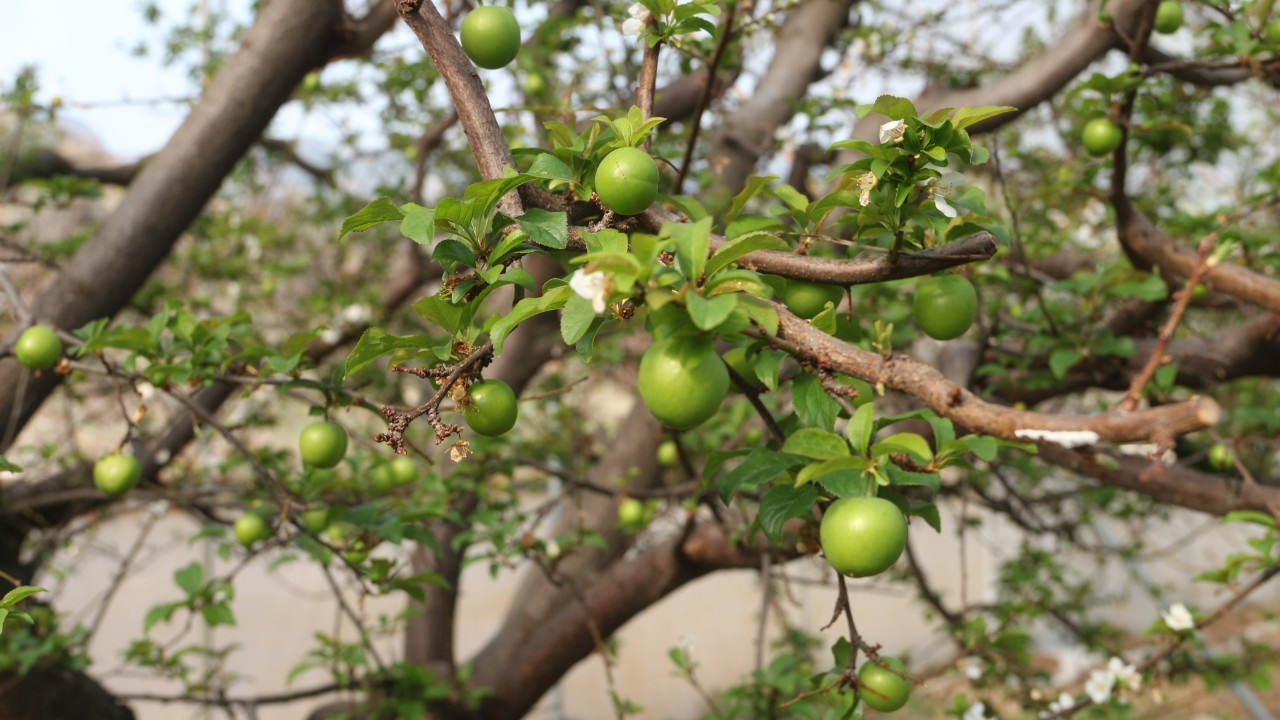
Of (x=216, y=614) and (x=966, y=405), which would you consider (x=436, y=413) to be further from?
(x=216, y=614)

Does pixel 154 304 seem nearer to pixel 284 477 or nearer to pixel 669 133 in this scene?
pixel 284 477

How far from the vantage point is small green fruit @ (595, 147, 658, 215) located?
87 centimetres

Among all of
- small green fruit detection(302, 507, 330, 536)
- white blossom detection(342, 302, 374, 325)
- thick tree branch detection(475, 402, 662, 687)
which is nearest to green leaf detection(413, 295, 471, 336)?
small green fruit detection(302, 507, 330, 536)

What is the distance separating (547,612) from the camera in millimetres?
2879

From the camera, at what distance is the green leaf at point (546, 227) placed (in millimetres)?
872

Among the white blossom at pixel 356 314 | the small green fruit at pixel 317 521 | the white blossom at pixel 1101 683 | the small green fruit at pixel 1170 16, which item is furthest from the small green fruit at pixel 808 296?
the white blossom at pixel 356 314

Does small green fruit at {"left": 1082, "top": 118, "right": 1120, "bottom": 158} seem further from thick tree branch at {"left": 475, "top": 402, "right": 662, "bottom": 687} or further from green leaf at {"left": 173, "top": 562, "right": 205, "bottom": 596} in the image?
green leaf at {"left": 173, "top": 562, "right": 205, "bottom": 596}

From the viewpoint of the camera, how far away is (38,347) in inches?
62.7

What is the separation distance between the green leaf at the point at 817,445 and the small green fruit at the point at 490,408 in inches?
10.9

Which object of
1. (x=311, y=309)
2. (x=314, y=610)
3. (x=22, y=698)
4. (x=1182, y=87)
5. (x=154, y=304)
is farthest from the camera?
(x=314, y=610)

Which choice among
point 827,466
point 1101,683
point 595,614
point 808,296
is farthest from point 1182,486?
point 827,466

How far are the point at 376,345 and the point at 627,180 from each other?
0.31 meters

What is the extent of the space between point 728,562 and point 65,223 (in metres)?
4.87

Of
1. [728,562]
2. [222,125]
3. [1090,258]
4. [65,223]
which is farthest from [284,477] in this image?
[65,223]
